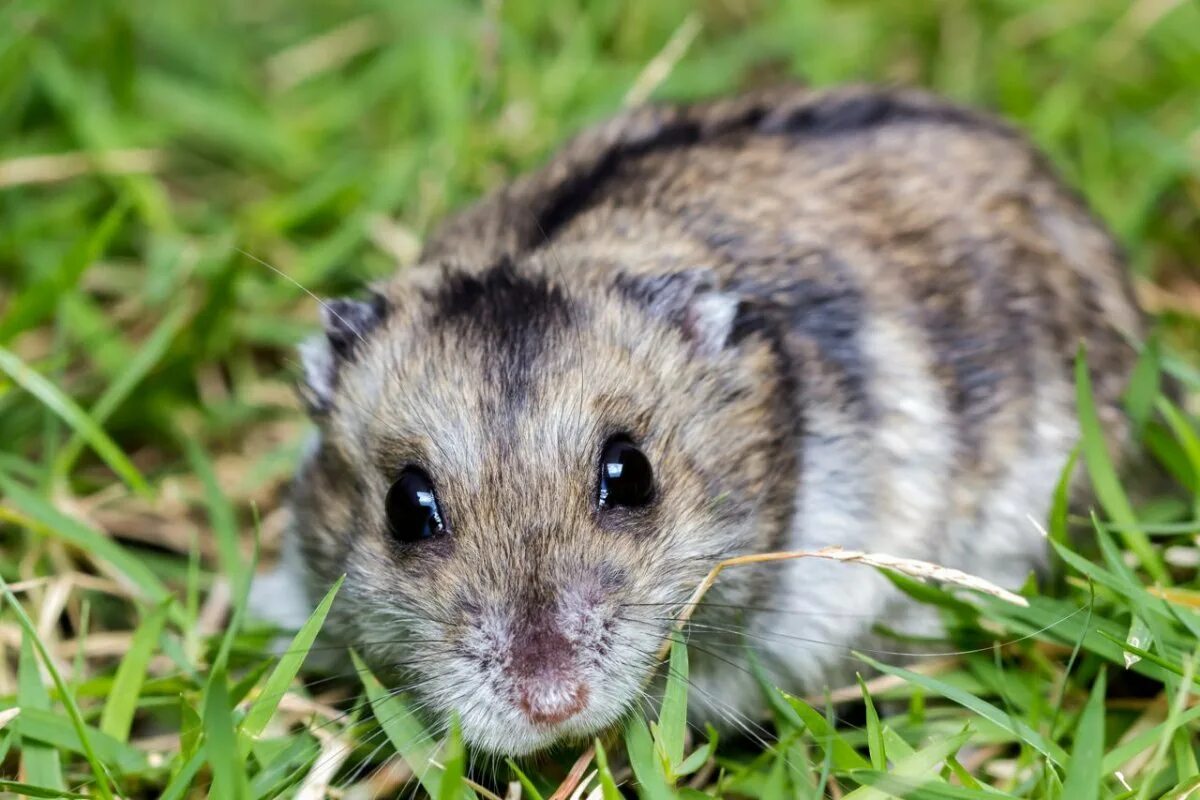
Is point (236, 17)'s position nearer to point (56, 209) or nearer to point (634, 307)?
point (56, 209)

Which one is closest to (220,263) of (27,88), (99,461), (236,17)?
(99,461)

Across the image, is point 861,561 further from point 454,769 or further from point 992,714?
point 454,769

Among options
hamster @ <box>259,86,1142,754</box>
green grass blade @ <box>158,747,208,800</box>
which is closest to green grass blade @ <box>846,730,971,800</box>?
hamster @ <box>259,86,1142,754</box>

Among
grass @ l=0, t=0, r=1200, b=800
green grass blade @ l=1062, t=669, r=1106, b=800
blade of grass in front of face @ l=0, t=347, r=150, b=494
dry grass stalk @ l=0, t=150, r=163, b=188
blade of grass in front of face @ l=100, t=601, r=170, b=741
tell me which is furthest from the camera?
dry grass stalk @ l=0, t=150, r=163, b=188

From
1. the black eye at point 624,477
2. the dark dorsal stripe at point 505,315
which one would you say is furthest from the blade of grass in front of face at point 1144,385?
the dark dorsal stripe at point 505,315

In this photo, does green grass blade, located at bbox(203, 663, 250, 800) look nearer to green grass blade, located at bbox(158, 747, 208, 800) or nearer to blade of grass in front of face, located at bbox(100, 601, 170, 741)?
green grass blade, located at bbox(158, 747, 208, 800)
